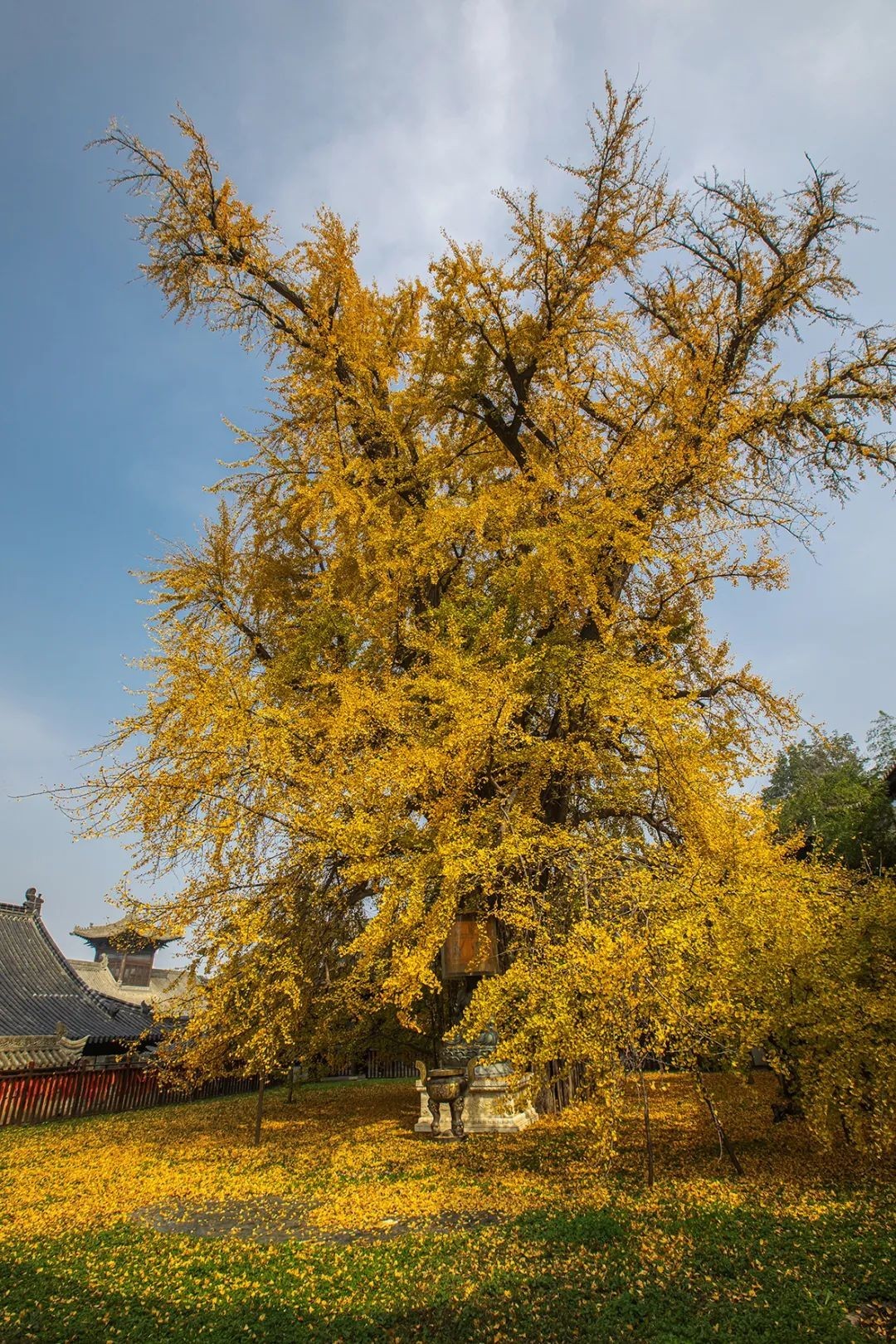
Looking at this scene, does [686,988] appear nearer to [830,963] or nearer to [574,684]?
[830,963]

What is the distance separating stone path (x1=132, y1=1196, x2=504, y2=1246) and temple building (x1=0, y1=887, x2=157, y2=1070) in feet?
30.7

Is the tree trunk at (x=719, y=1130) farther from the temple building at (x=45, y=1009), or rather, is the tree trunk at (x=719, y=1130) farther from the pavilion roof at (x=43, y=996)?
the pavilion roof at (x=43, y=996)

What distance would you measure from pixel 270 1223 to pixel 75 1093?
478 inches

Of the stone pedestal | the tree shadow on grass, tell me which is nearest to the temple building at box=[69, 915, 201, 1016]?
the stone pedestal

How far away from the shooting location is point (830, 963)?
19.0 feet

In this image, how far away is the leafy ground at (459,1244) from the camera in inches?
145

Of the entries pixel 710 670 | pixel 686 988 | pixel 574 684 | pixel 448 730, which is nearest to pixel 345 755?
pixel 448 730

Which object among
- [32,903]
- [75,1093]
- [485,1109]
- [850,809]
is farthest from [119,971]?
[850,809]

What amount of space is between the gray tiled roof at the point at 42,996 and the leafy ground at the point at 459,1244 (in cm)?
942

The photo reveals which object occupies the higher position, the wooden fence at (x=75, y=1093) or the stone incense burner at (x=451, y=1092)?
the stone incense burner at (x=451, y=1092)

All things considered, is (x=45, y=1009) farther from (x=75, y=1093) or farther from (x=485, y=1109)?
(x=485, y=1109)

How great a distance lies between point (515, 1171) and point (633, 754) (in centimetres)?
497

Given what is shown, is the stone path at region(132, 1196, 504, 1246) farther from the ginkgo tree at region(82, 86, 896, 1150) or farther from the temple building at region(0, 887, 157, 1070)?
the temple building at region(0, 887, 157, 1070)

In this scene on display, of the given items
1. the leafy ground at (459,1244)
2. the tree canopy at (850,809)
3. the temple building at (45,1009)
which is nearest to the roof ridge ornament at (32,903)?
the temple building at (45,1009)
